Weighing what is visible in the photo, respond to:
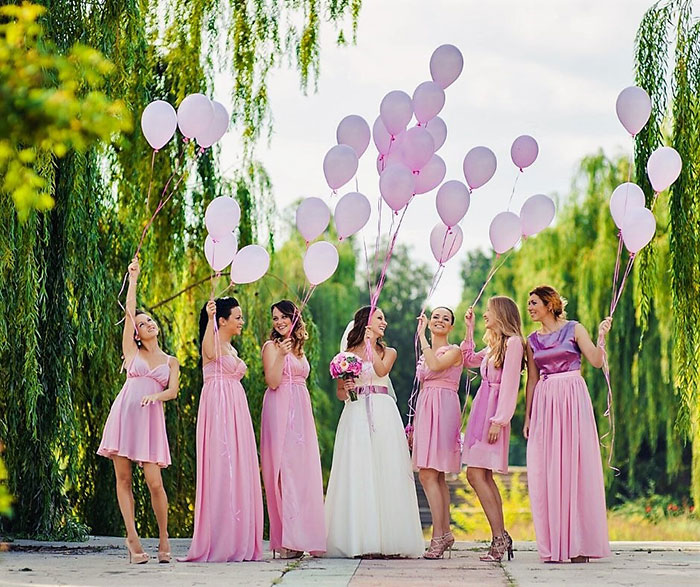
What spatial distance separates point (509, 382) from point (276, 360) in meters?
1.46

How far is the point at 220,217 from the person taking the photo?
284 inches

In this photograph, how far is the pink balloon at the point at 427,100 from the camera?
7625 mm

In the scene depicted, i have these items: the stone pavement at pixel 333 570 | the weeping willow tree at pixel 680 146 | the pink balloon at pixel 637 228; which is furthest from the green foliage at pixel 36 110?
the weeping willow tree at pixel 680 146

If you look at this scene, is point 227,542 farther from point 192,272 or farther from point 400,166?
point 192,272

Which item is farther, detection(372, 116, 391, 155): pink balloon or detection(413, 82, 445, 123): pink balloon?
detection(372, 116, 391, 155): pink balloon

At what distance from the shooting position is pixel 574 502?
6.93 meters

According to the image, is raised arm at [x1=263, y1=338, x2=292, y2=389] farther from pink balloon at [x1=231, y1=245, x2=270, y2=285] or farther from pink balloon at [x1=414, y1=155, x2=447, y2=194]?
pink balloon at [x1=414, y1=155, x2=447, y2=194]

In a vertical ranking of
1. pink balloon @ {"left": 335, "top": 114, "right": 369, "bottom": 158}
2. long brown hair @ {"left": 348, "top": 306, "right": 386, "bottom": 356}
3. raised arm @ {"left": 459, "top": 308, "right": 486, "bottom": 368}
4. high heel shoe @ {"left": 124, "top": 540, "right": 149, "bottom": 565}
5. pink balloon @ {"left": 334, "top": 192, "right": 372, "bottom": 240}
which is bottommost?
high heel shoe @ {"left": 124, "top": 540, "right": 149, "bottom": 565}

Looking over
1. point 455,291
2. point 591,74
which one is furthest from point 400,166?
point 455,291

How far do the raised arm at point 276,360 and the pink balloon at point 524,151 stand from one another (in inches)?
79.1

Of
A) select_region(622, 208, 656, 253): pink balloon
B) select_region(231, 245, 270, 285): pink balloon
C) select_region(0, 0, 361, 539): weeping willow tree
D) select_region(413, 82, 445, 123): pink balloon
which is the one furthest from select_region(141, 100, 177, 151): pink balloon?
select_region(622, 208, 656, 253): pink balloon

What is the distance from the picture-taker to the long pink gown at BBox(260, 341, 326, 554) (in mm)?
7254

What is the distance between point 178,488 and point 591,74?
298 inches

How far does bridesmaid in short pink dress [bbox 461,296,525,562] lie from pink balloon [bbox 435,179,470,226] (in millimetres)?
624
